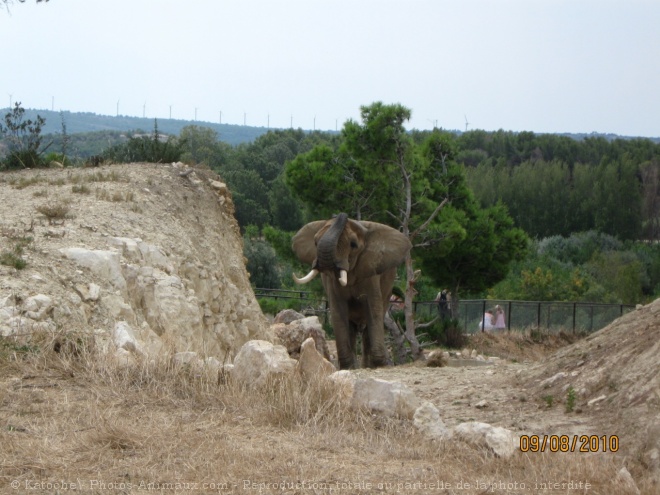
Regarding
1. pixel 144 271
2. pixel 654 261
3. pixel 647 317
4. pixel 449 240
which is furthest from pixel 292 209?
pixel 647 317

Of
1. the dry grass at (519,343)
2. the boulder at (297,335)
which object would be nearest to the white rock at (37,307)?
the boulder at (297,335)

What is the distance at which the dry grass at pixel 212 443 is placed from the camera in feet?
17.9

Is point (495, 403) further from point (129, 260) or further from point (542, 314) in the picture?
point (542, 314)

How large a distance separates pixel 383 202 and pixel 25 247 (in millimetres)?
13551

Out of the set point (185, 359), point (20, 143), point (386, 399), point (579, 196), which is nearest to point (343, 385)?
point (386, 399)

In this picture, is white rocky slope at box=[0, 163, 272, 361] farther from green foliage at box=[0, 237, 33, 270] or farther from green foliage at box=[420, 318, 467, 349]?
green foliage at box=[420, 318, 467, 349]

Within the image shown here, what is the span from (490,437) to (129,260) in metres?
7.76

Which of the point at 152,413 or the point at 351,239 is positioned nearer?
the point at 152,413

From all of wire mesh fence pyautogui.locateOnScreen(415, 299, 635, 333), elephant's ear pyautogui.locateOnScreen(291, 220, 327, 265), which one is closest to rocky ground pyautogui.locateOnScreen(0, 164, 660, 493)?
elephant's ear pyautogui.locateOnScreen(291, 220, 327, 265)

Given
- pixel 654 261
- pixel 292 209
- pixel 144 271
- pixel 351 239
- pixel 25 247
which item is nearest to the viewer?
pixel 25 247

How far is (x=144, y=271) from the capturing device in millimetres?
12953

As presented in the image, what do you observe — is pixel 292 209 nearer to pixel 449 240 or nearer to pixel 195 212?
pixel 449 240

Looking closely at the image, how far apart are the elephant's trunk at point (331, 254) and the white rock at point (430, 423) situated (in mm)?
8445

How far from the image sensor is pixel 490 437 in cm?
617
